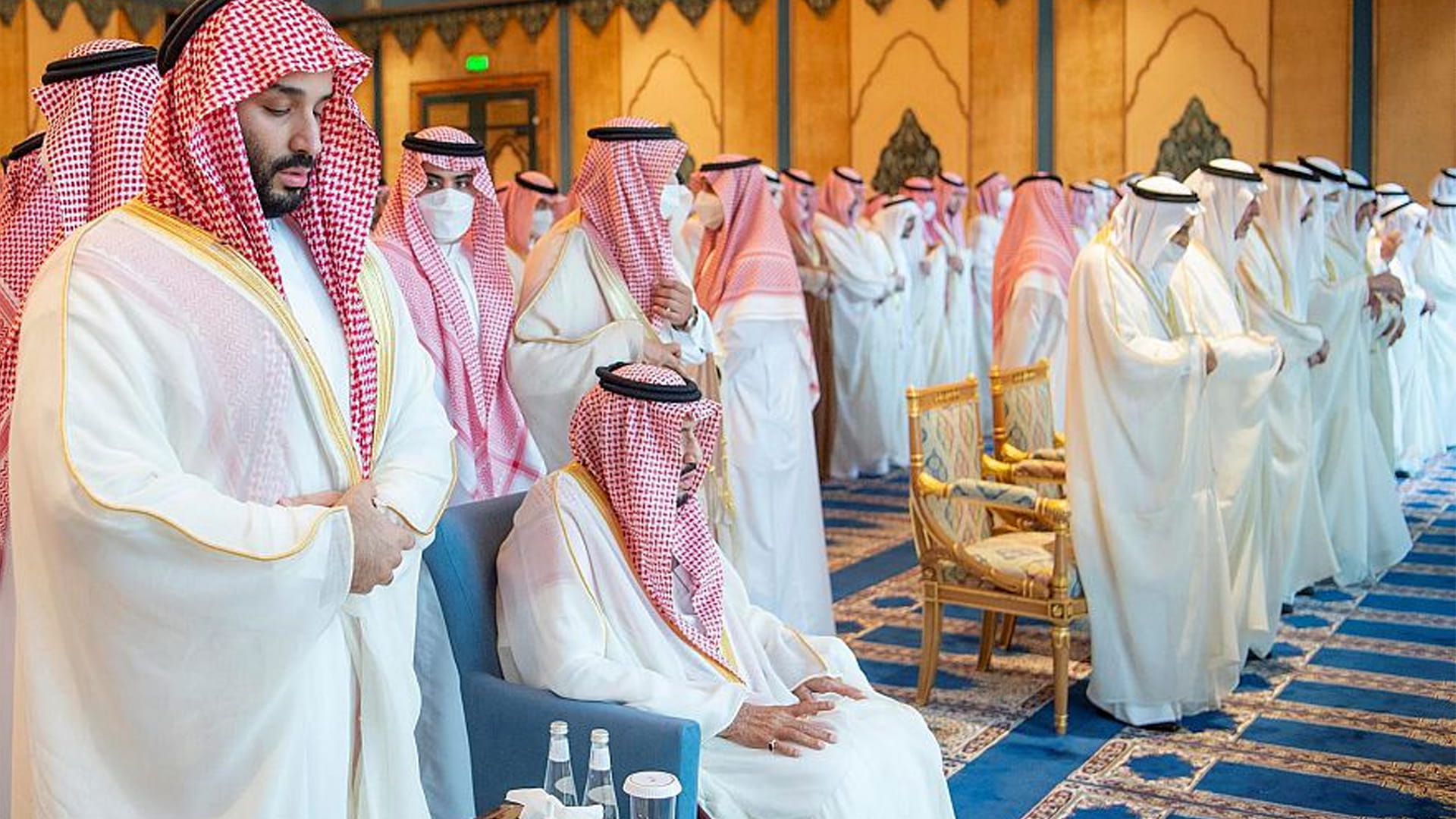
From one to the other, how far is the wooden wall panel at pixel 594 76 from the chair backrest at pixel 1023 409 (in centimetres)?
956

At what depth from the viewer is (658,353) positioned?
4.24 m

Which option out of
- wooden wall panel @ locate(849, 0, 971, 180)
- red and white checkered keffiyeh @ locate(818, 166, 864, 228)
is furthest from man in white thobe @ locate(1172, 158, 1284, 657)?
wooden wall panel @ locate(849, 0, 971, 180)

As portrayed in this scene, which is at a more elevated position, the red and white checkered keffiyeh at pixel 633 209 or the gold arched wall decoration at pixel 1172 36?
the gold arched wall decoration at pixel 1172 36

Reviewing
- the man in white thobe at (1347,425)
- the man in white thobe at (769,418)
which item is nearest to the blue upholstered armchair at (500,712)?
the man in white thobe at (769,418)

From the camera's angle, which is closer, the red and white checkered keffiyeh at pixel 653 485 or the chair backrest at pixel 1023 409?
the red and white checkered keffiyeh at pixel 653 485

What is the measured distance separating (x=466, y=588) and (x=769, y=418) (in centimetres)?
268

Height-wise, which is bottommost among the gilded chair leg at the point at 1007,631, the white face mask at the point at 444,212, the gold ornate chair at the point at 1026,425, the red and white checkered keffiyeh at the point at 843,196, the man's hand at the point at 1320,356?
the gilded chair leg at the point at 1007,631

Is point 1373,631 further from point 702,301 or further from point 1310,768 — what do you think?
point 702,301

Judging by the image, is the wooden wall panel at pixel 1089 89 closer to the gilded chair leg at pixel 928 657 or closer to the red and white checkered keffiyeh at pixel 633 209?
the gilded chair leg at pixel 928 657

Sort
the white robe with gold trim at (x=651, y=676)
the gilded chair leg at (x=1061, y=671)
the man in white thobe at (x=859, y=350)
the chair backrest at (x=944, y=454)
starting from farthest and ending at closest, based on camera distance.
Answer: the man in white thobe at (x=859, y=350)
the chair backrest at (x=944, y=454)
the gilded chair leg at (x=1061, y=671)
the white robe with gold trim at (x=651, y=676)

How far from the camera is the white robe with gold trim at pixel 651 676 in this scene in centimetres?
269

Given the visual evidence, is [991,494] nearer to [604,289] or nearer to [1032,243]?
[604,289]

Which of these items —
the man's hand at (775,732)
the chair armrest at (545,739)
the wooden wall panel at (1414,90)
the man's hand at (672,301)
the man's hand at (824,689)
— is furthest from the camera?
the wooden wall panel at (1414,90)

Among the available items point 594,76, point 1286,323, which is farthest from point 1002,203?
point 1286,323
